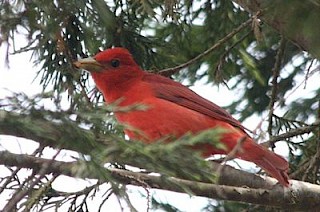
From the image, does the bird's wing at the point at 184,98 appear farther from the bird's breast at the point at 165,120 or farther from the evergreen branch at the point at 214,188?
the evergreen branch at the point at 214,188

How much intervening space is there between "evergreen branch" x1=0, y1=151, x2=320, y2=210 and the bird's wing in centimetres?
73

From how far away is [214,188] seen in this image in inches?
140

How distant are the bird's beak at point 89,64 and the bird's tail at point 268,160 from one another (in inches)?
36.7

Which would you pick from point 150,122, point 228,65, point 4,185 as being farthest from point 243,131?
point 4,185

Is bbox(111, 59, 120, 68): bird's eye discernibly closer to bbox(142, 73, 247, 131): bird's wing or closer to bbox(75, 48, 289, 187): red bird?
bbox(75, 48, 289, 187): red bird

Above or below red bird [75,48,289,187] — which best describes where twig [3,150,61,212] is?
below

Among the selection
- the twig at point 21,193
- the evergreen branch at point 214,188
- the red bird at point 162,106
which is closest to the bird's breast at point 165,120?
the red bird at point 162,106

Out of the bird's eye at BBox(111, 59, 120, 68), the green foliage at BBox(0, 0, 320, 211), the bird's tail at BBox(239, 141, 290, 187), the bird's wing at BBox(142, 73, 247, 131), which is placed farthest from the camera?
the bird's eye at BBox(111, 59, 120, 68)

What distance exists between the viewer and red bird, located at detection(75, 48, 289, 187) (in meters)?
4.20

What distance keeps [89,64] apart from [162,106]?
1.53 ft

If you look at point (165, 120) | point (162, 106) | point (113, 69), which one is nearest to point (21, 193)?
point (165, 120)

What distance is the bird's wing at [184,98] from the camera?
460cm

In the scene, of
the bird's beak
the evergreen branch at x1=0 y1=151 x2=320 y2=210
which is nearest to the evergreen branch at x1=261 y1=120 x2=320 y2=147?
the evergreen branch at x1=0 y1=151 x2=320 y2=210

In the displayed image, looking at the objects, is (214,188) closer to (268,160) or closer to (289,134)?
(268,160)
